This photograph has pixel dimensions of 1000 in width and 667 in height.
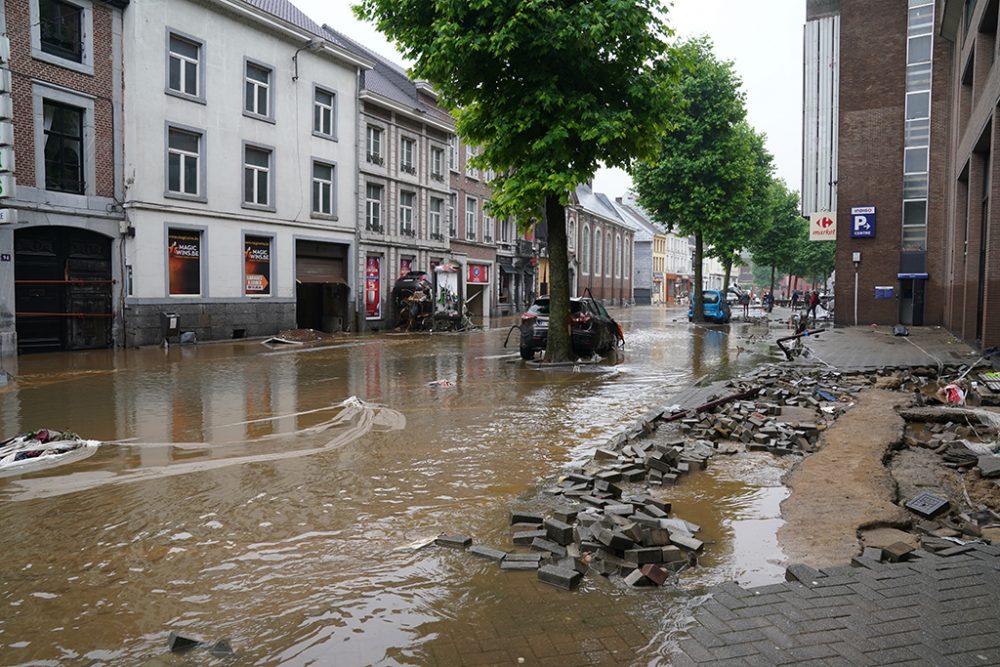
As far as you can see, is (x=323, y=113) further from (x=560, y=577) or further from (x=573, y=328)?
(x=560, y=577)

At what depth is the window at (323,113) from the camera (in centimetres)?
2702

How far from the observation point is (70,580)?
12.6 feet

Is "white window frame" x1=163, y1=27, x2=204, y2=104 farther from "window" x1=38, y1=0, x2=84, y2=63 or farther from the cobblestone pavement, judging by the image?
the cobblestone pavement

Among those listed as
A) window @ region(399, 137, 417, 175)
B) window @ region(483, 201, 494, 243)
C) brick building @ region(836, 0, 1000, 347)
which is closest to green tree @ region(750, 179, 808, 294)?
brick building @ region(836, 0, 1000, 347)

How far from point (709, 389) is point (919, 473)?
16.2 feet

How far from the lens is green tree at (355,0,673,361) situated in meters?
12.9

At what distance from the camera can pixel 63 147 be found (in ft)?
61.5

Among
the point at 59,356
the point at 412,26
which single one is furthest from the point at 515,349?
the point at 59,356

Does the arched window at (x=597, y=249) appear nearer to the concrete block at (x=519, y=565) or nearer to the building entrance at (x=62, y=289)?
the building entrance at (x=62, y=289)

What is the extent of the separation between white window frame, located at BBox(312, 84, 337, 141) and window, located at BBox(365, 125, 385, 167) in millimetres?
2001

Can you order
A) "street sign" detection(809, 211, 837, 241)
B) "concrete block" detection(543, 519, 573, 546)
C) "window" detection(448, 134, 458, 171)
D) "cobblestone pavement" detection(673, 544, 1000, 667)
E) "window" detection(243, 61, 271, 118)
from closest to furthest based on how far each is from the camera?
1. "cobblestone pavement" detection(673, 544, 1000, 667)
2. "concrete block" detection(543, 519, 573, 546)
3. "window" detection(243, 61, 271, 118)
4. "street sign" detection(809, 211, 837, 241)
5. "window" detection(448, 134, 458, 171)

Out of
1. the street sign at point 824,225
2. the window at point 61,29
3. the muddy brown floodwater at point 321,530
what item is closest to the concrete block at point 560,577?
the muddy brown floodwater at point 321,530

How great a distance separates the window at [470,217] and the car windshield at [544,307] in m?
22.5

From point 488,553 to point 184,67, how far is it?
22.5 m
